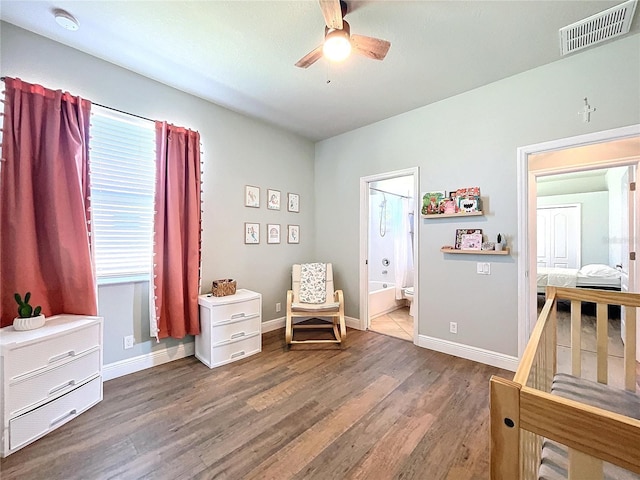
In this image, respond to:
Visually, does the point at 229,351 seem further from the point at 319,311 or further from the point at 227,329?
the point at 319,311

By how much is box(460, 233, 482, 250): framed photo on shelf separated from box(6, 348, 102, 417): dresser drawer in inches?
131

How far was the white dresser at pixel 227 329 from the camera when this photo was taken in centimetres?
257

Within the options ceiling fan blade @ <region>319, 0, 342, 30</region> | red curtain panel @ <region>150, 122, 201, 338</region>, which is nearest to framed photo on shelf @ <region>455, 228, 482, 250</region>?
ceiling fan blade @ <region>319, 0, 342, 30</region>

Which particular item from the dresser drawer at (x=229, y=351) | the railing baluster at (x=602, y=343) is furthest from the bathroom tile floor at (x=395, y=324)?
the railing baluster at (x=602, y=343)

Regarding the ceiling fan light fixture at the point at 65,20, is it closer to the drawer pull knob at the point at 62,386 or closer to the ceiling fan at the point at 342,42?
the ceiling fan at the point at 342,42

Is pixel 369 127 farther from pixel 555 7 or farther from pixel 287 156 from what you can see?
pixel 555 7

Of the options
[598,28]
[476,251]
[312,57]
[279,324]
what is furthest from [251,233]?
[598,28]

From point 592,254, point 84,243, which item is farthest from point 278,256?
point 592,254

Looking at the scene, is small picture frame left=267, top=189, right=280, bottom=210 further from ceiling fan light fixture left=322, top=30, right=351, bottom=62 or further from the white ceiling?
ceiling fan light fixture left=322, top=30, right=351, bottom=62

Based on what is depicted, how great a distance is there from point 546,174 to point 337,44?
300cm

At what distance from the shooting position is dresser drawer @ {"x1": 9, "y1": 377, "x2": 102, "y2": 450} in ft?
5.08

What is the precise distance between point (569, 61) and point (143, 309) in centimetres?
432

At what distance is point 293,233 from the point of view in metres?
3.89

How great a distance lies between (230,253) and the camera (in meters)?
3.19
